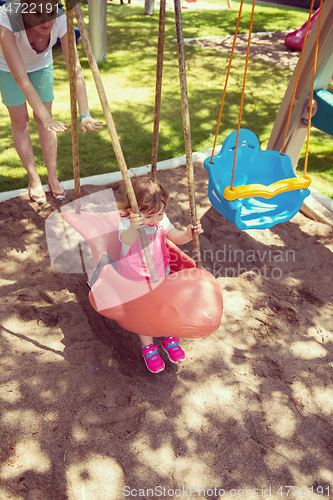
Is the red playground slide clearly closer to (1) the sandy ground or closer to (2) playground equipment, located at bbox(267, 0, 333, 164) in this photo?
(2) playground equipment, located at bbox(267, 0, 333, 164)

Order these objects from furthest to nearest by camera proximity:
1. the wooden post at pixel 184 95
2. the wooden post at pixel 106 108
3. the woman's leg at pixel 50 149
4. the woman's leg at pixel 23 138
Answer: the woman's leg at pixel 50 149
the woman's leg at pixel 23 138
the wooden post at pixel 184 95
the wooden post at pixel 106 108

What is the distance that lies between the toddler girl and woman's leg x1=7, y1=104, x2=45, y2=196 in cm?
115

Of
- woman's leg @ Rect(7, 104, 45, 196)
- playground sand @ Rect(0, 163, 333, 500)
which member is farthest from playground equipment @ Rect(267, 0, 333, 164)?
woman's leg @ Rect(7, 104, 45, 196)

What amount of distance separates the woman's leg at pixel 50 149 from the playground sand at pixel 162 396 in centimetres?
46

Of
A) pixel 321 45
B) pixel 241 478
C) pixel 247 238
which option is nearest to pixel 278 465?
pixel 241 478

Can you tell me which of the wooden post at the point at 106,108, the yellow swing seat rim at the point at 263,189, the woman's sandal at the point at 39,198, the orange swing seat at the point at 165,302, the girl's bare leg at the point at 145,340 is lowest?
the girl's bare leg at the point at 145,340

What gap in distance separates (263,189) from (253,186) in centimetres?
7

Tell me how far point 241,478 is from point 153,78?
16.7 ft

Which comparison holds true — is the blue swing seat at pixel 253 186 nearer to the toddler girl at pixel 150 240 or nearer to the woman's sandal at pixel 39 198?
the toddler girl at pixel 150 240

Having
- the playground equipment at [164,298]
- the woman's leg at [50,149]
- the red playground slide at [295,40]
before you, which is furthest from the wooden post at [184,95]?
the red playground slide at [295,40]

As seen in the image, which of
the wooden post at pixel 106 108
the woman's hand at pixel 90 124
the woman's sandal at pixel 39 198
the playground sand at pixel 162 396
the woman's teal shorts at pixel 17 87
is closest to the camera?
the wooden post at pixel 106 108

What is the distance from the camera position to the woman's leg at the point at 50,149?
2.70 metres

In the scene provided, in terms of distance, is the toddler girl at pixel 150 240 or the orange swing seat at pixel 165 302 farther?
the toddler girl at pixel 150 240

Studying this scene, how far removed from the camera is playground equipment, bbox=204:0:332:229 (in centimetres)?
236
